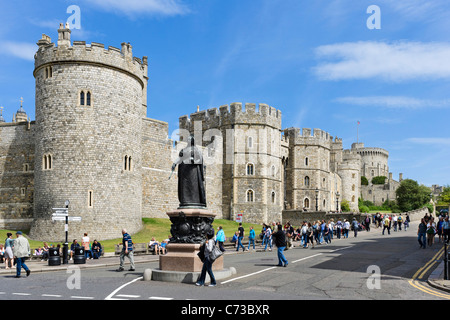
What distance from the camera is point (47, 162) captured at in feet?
104

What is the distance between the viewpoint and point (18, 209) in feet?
117

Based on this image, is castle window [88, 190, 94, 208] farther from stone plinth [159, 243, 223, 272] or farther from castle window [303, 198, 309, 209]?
castle window [303, 198, 309, 209]

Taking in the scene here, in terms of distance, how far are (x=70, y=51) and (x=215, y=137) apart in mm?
20494

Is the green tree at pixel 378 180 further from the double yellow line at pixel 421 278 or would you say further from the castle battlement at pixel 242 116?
the double yellow line at pixel 421 278

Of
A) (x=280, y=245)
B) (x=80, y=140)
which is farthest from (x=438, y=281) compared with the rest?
(x=80, y=140)

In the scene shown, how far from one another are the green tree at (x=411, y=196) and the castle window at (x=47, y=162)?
74855 mm

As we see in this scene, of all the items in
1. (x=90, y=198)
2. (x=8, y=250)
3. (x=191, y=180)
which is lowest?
(x=8, y=250)

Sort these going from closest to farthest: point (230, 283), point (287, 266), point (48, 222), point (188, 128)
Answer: point (230, 283) < point (287, 266) < point (48, 222) < point (188, 128)

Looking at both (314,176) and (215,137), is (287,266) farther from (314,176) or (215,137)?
(314,176)

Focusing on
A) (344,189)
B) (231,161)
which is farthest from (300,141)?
(344,189)

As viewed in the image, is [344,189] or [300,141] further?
[344,189]

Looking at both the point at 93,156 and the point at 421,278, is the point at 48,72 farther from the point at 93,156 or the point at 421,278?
the point at 421,278

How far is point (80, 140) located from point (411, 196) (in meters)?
75.4

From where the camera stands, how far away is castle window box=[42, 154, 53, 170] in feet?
104
